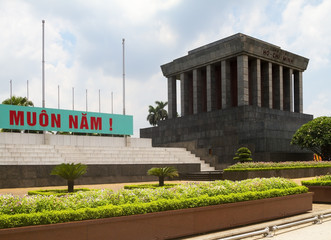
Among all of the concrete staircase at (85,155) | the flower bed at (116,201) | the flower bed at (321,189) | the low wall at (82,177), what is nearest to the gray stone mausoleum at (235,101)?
the concrete staircase at (85,155)

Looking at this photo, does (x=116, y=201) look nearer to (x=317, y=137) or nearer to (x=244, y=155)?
(x=244, y=155)

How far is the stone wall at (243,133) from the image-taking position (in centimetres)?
4203

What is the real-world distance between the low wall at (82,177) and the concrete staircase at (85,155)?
1.32 metres

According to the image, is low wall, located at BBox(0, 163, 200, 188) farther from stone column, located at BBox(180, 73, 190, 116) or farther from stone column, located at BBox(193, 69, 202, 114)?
stone column, located at BBox(180, 73, 190, 116)

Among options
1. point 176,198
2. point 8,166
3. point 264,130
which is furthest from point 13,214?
point 264,130

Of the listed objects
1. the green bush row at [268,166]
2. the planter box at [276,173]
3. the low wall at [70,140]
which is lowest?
the planter box at [276,173]

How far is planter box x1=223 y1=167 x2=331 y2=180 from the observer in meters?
30.7

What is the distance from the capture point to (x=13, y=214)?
8.74 metres

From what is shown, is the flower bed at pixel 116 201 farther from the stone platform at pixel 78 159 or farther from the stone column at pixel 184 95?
the stone column at pixel 184 95

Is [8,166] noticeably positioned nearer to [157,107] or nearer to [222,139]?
[222,139]

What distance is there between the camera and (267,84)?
180 ft

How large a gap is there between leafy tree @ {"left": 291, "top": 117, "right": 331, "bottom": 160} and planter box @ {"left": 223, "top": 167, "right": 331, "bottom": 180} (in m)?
6.48

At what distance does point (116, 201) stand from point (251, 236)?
3.85 m

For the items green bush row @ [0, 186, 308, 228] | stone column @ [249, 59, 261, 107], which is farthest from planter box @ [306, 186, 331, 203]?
stone column @ [249, 59, 261, 107]
